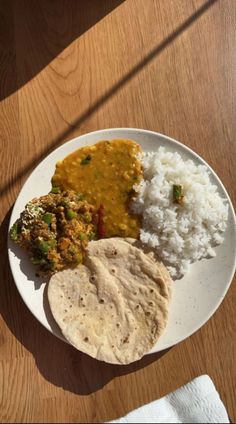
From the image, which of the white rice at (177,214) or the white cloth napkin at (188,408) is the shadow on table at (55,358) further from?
the white rice at (177,214)

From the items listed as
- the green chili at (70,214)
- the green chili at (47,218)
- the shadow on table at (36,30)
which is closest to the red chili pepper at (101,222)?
the green chili at (70,214)

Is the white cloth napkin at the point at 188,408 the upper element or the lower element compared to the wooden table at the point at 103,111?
lower

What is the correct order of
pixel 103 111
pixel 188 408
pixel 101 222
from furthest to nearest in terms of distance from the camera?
pixel 103 111 → pixel 101 222 → pixel 188 408

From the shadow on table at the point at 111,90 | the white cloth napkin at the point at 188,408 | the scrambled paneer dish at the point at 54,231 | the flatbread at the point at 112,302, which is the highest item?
the shadow on table at the point at 111,90

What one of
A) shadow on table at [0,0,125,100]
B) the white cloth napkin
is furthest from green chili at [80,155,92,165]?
the white cloth napkin

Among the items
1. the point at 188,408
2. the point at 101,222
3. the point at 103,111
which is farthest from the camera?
the point at 103,111

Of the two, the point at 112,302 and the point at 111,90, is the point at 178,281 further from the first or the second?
the point at 111,90

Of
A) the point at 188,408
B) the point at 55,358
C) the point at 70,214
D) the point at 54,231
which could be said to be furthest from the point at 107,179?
the point at 188,408
